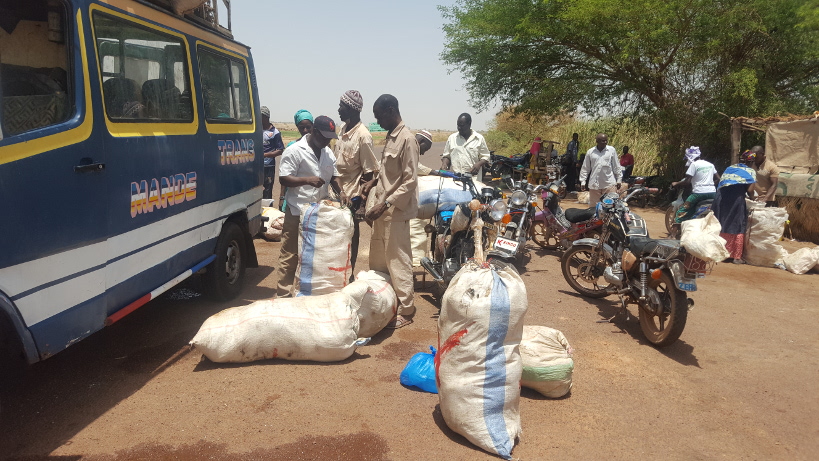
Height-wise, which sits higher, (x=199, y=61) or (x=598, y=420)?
(x=199, y=61)

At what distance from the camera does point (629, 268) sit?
17.8ft

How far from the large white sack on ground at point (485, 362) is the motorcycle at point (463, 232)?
7.23 ft

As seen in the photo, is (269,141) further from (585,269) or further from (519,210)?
(585,269)

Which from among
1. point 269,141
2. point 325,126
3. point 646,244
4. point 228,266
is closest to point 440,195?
point 325,126

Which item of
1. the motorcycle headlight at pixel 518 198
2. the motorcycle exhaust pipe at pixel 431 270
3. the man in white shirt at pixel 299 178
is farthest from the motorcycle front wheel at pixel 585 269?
the man in white shirt at pixel 299 178

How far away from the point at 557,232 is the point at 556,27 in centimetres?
788

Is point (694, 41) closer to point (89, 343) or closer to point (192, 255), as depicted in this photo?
point (192, 255)

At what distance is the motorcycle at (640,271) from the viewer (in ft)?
15.4

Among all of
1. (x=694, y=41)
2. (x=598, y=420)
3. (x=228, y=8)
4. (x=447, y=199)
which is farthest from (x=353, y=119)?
(x=694, y=41)

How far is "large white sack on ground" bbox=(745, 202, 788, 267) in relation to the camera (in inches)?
325

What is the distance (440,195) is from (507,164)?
43.1ft

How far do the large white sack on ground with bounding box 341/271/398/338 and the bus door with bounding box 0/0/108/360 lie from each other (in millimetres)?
1790

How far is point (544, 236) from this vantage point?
8602 mm

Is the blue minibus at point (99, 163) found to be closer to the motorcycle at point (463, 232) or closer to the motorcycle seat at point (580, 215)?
the motorcycle at point (463, 232)
